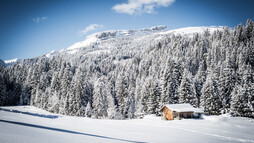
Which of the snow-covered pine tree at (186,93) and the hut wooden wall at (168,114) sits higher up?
the snow-covered pine tree at (186,93)

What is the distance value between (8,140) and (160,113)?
4736cm

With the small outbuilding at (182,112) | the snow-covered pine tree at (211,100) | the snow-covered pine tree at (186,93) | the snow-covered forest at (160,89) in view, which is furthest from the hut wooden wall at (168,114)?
the snow-covered pine tree at (211,100)

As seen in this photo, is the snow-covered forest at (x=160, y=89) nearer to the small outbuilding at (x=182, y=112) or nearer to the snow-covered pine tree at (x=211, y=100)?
the snow-covered pine tree at (x=211, y=100)

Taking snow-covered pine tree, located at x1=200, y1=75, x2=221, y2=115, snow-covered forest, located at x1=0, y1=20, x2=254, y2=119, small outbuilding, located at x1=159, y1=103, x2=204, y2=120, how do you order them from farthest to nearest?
snow-covered forest, located at x1=0, y1=20, x2=254, y2=119, snow-covered pine tree, located at x1=200, y1=75, x2=221, y2=115, small outbuilding, located at x1=159, y1=103, x2=204, y2=120

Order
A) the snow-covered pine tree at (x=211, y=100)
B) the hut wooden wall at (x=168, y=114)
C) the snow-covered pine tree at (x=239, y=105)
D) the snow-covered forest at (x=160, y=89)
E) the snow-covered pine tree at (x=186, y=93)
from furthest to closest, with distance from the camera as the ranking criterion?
the snow-covered forest at (x=160, y=89), the snow-covered pine tree at (x=186, y=93), the snow-covered pine tree at (x=211, y=100), the snow-covered pine tree at (x=239, y=105), the hut wooden wall at (x=168, y=114)

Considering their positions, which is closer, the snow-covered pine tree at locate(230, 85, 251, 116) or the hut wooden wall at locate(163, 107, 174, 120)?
the hut wooden wall at locate(163, 107, 174, 120)

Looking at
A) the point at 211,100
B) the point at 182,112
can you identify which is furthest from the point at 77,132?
the point at 211,100

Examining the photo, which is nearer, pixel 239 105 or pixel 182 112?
pixel 182 112

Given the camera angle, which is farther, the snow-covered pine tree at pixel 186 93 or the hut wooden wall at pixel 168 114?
the snow-covered pine tree at pixel 186 93

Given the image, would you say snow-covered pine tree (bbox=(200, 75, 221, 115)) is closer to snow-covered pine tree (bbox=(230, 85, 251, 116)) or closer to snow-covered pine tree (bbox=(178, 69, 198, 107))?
snow-covered pine tree (bbox=(178, 69, 198, 107))

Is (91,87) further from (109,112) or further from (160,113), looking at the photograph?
(160,113)

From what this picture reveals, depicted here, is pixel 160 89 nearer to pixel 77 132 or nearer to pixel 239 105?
pixel 239 105

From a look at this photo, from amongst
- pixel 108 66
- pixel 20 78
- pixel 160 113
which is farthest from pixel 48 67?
pixel 160 113

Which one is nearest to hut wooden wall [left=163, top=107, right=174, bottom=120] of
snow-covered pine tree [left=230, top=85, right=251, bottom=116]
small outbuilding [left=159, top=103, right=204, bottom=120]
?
small outbuilding [left=159, top=103, right=204, bottom=120]
